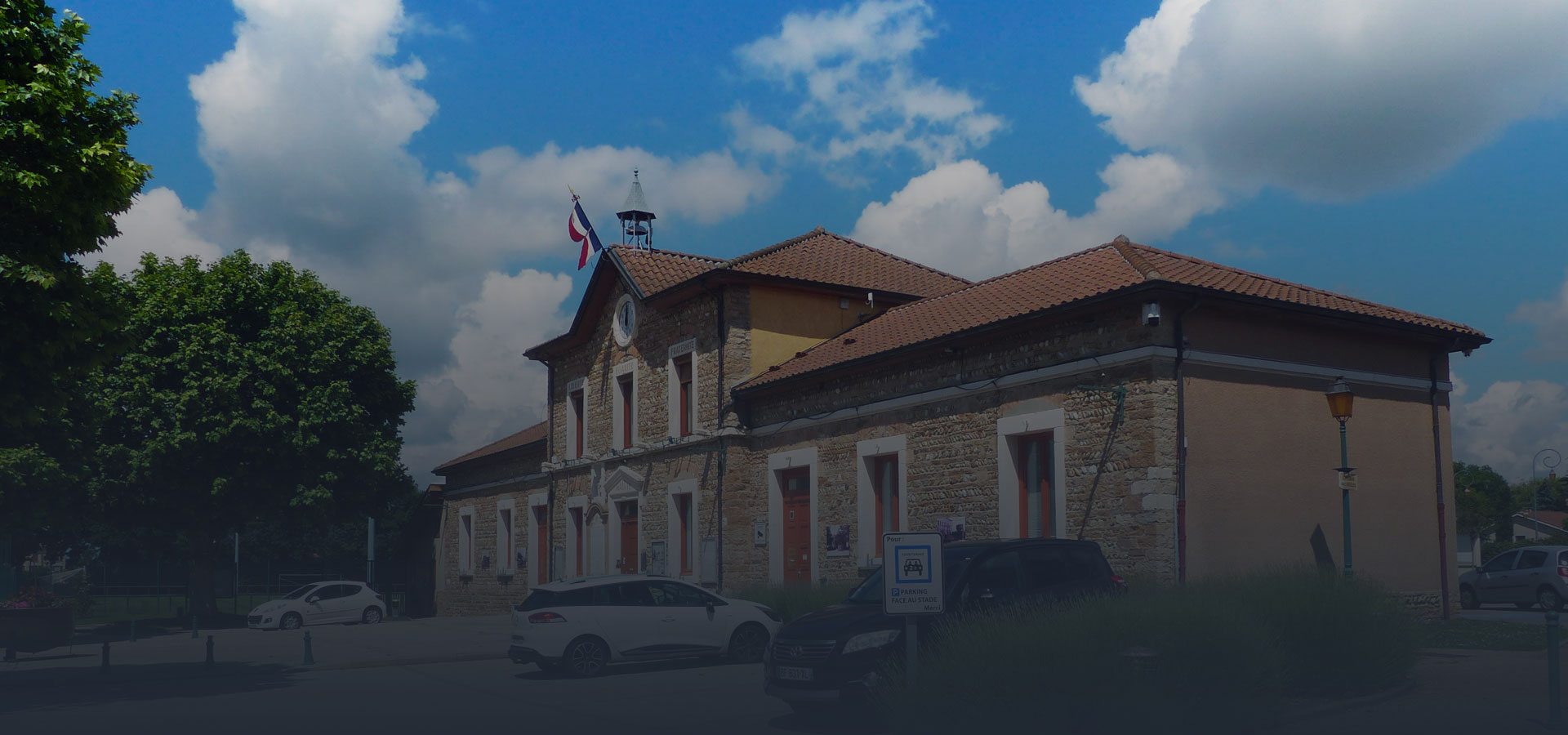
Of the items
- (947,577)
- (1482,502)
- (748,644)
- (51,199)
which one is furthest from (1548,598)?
(1482,502)

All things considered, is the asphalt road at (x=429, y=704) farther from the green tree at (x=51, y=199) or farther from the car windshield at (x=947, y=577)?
the green tree at (x=51, y=199)

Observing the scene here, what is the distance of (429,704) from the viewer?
12.7m

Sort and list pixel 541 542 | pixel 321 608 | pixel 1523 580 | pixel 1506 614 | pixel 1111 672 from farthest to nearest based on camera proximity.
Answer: pixel 541 542, pixel 321 608, pixel 1523 580, pixel 1506 614, pixel 1111 672

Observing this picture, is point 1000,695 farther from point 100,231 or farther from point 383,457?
point 383,457

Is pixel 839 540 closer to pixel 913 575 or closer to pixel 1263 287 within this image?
pixel 1263 287

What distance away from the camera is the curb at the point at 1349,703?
1006 cm

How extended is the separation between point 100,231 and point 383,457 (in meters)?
20.3

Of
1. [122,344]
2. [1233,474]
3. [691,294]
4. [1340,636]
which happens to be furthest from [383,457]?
[1340,636]

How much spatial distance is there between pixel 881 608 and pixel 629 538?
57.5ft

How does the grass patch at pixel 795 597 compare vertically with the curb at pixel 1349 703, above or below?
above

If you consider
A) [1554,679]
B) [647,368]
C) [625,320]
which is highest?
[625,320]

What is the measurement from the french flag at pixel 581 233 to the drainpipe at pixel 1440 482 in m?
19.7

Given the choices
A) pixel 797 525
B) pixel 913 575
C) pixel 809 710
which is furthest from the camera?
pixel 797 525

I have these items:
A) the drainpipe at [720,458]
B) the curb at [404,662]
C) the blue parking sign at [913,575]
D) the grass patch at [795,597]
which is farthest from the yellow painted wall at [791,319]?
the blue parking sign at [913,575]
